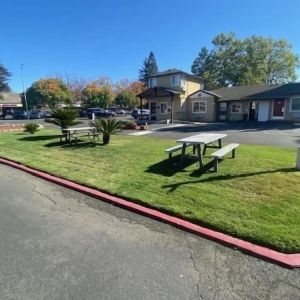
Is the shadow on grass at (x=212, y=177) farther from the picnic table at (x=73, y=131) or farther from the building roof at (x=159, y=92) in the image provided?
the building roof at (x=159, y=92)

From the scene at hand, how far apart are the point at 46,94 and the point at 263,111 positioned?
44.9 m

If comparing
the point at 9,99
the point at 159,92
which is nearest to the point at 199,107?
the point at 159,92

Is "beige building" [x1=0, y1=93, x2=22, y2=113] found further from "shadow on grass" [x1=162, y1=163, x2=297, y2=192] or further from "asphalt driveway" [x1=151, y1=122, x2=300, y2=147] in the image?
"shadow on grass" [x1=162, y1=163, x2=297, y2=192]

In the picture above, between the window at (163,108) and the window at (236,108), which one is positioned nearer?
the window at (236,108)

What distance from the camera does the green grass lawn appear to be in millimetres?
4230

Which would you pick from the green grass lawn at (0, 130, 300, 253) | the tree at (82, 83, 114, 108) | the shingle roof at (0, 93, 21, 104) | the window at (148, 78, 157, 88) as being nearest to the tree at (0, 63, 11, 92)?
the shingle roof at (0, 93, 21, 104)

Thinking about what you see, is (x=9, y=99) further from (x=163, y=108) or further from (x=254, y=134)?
(x=254, y=134)

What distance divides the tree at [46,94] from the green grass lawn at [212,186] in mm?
52096

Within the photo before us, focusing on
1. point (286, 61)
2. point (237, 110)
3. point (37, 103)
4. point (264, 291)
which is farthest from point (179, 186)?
point (37, 103)

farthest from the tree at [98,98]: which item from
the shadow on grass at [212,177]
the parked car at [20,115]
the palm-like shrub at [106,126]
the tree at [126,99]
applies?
the shadow on grass at [212,177]

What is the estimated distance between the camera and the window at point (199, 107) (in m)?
32.6

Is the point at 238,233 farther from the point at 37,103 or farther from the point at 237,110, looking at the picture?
the point at 37,103

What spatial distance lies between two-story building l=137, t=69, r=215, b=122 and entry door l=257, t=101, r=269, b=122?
16.4ft

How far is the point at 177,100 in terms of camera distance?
33344 mm
